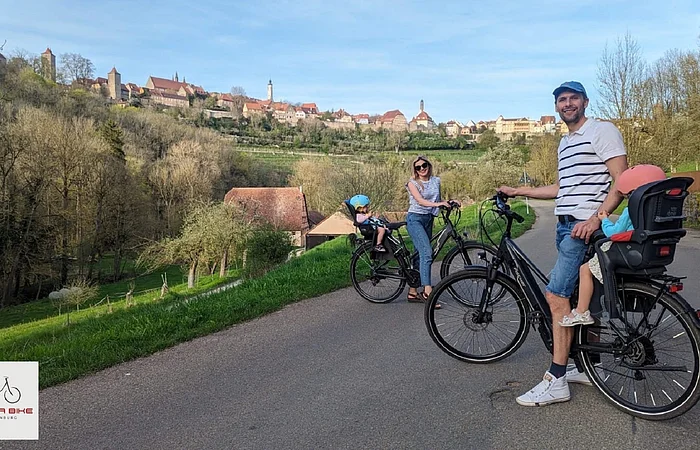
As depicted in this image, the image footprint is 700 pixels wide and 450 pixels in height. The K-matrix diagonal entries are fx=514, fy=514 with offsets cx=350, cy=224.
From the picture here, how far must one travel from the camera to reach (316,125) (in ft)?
466

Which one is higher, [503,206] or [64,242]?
[503,206]

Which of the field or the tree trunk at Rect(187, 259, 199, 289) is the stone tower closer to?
the field

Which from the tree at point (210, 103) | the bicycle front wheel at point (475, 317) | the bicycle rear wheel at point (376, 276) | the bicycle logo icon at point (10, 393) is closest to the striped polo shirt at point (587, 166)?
the bicycle front wheel at point (475, 317)

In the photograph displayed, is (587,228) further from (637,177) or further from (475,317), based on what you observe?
(475,317)

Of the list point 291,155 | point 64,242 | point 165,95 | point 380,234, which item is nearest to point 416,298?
point 380,234

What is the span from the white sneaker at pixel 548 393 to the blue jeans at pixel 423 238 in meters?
2.74

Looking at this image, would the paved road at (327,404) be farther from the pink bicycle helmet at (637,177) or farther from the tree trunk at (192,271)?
the tree trunk at (192,271)

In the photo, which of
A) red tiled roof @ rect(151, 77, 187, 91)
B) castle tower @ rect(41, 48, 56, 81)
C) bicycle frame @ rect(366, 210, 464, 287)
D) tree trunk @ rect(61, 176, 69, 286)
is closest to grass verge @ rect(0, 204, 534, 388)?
bicycle frame @ rect(366, 210, 464, 287)

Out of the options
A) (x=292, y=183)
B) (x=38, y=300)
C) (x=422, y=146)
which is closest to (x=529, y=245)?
(x=38, y=300)

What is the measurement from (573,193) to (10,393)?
163 inches

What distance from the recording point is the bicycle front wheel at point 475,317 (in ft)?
13.6

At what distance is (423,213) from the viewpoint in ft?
20.8

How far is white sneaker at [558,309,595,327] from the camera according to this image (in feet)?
11.2

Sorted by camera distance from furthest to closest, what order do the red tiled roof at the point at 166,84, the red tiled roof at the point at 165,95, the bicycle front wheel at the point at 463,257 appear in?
the red tiled roof at the point at 166,84 < the red tiled roof at the point at 165,95 < the bicycle front wheel at the point at 463,257
